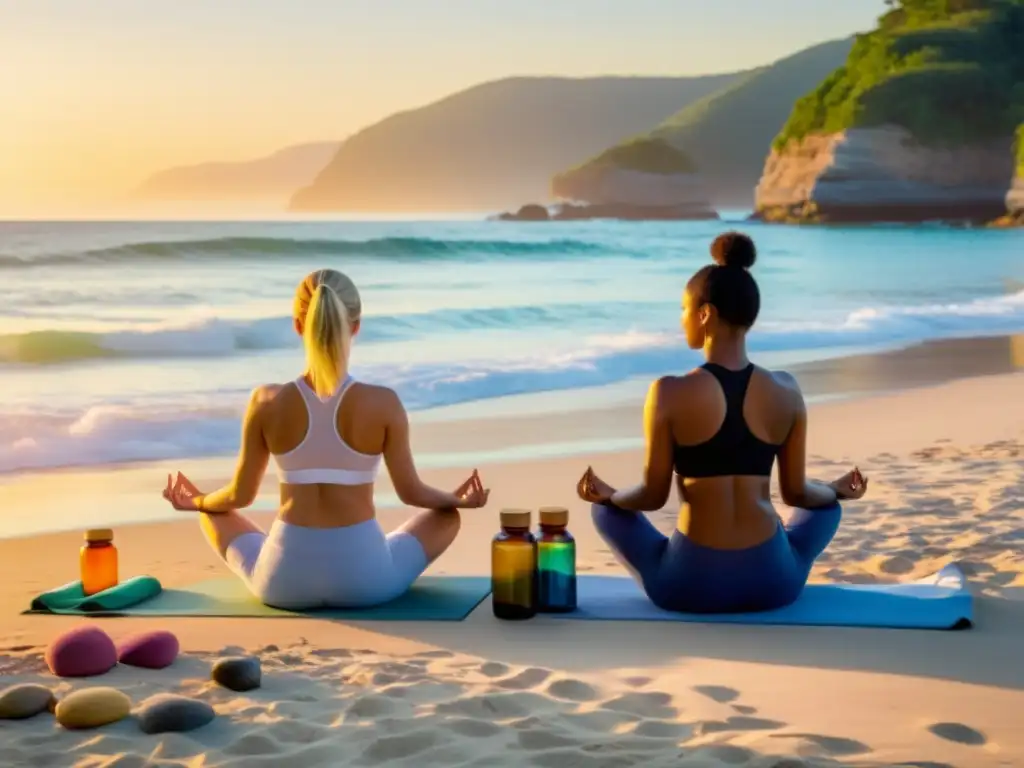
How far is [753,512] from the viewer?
14.5 ft

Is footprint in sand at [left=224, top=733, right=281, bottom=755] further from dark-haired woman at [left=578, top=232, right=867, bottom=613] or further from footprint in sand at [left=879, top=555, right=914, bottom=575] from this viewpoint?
footprint in sand at [left=879, top=555, right=914, bottom=575]

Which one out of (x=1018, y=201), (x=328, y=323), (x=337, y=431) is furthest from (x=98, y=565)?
(x=1018, y=201)

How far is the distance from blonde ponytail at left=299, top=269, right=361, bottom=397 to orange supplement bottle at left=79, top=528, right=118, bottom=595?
40.3 inches

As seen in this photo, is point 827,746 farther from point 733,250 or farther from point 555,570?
point 733,250

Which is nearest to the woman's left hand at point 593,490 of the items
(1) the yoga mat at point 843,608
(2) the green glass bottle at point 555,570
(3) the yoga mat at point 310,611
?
(2) the green glass bottle at point 555,570

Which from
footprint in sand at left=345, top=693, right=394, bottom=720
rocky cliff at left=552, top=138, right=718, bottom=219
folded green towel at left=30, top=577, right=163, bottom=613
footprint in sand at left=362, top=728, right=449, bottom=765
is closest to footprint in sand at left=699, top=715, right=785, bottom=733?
footprint in sand at left=362, top=728, right=449, bottom=765

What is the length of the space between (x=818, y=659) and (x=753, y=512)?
0.54 meters

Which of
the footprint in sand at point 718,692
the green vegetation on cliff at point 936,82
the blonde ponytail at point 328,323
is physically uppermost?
the green vegetation on cliff at point 936,82

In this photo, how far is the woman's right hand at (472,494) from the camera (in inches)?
175

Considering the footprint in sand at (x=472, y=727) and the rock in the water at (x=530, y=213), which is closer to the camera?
the footprint in sand at (x=472, y=727)

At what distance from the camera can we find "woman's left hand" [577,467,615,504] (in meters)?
4.36

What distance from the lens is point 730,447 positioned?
4371 mm

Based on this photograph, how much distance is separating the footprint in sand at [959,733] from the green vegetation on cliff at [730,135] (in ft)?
369

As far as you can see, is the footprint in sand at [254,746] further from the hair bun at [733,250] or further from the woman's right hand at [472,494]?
the hair bun at [733,250]
